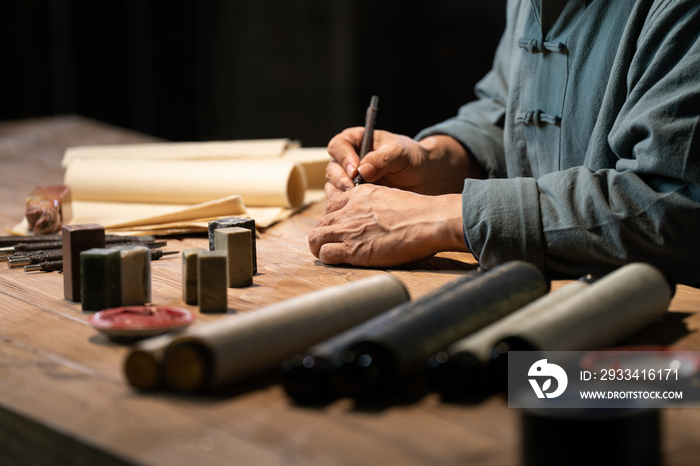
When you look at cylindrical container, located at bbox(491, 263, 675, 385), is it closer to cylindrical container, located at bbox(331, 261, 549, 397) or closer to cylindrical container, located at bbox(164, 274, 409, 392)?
cylindrical container, located at bbox(331, 261, 549, 397)

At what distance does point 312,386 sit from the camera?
2.20 feet

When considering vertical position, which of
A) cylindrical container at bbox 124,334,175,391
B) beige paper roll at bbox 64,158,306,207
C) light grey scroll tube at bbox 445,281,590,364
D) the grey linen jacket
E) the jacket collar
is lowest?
beige paper roll at bbox 64,158,306,207

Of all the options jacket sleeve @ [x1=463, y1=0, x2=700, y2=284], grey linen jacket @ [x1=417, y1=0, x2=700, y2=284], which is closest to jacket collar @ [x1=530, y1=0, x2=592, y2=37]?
grey linen jacket @ [x1=417, y1=0, x2=700, y2=284]

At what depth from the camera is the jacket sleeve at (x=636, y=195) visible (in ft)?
3.61

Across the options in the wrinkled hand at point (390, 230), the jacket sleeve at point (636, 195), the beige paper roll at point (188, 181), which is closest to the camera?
the jacket sleeve at point (636, 195)

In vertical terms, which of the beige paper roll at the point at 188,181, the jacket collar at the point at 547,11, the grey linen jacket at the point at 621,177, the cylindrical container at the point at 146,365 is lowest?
the beige paper roll at the point at 188,181

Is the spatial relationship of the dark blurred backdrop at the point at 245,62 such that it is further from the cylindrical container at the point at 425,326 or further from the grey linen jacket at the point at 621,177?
the cylindrical container at the point at 425,326

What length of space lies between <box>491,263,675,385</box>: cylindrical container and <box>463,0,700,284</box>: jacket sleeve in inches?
8.3

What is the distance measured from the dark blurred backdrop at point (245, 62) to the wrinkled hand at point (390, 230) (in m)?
2.90

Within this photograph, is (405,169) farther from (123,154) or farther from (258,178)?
(123,154)

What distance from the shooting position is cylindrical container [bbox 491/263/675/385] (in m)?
0.70

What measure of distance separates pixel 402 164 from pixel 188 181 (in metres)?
0.68

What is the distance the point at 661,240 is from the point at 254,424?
2.57ft

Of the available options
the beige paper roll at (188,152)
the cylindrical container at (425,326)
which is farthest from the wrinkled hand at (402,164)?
the cylindrical container at (425,326)
